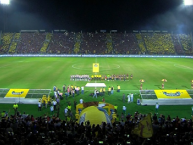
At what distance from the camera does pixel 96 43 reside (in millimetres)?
87438

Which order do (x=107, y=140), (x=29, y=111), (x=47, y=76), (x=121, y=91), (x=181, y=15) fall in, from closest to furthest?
(x=107, y=140) < (x=29, y=111) < (x=121, y=91) < (x=47, y=76) < (x=181, y=15)

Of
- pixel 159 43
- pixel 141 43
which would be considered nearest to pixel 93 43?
pixel 141 43

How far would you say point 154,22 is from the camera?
91.2 meters

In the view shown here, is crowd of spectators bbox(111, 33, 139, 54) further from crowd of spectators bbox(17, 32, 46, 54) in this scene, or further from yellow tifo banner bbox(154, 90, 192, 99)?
yellow tifo banner bbox(154, 90, 192, 99)

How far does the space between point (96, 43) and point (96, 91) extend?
62.4m

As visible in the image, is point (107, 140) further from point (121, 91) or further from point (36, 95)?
point (121, 91)

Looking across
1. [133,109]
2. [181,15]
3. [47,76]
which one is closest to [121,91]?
[133,109]

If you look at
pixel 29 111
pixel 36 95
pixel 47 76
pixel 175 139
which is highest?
pixel 47 76

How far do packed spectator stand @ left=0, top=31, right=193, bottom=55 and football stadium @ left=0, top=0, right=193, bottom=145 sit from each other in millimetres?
346

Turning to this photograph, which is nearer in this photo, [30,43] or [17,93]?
[17,93]

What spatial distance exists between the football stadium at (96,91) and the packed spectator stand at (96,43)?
0.35 m

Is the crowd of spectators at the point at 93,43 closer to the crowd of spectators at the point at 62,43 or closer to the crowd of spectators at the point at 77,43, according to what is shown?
the crowd of spectators at the point at 77,43

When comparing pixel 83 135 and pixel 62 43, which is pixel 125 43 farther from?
pixel 83 135

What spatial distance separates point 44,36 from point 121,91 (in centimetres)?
7069
